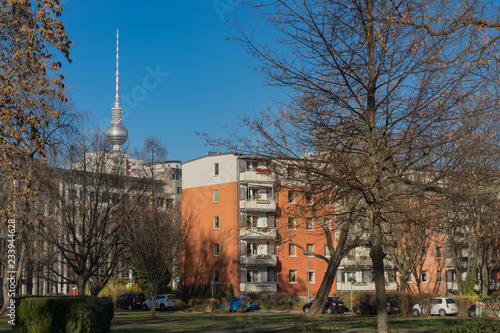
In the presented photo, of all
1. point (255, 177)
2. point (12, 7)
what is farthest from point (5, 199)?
point (255, 177)

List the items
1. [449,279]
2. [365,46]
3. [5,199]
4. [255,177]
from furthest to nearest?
[449,279], [255,177], [5,199], [365,46]

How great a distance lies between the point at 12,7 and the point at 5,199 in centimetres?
566

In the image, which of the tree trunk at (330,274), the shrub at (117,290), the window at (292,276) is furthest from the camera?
the window at (292,276)

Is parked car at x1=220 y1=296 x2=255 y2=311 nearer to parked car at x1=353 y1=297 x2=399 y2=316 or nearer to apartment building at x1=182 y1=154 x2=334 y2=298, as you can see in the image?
apartment building at x1=182 y1=154 x2=334 y2=298

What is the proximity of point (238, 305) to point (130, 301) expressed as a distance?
14458 mm

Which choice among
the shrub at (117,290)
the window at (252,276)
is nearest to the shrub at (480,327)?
the window at (252,276)

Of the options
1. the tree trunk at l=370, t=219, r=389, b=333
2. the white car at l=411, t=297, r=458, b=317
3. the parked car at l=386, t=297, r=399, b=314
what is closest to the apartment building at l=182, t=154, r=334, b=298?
the parked car at l=386, t=297, r=399, b=314

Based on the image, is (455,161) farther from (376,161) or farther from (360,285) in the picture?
(360,285)

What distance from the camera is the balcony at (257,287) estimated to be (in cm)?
5866

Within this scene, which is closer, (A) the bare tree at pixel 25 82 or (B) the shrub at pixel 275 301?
(A) the bare tree at pixel 25 82

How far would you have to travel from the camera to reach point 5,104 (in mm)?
15766

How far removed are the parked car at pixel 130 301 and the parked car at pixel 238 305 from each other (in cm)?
1141

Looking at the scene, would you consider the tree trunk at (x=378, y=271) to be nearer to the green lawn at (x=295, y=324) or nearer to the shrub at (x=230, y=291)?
the green lawn at (x=295, y=324)

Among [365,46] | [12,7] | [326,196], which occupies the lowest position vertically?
[326,196]
